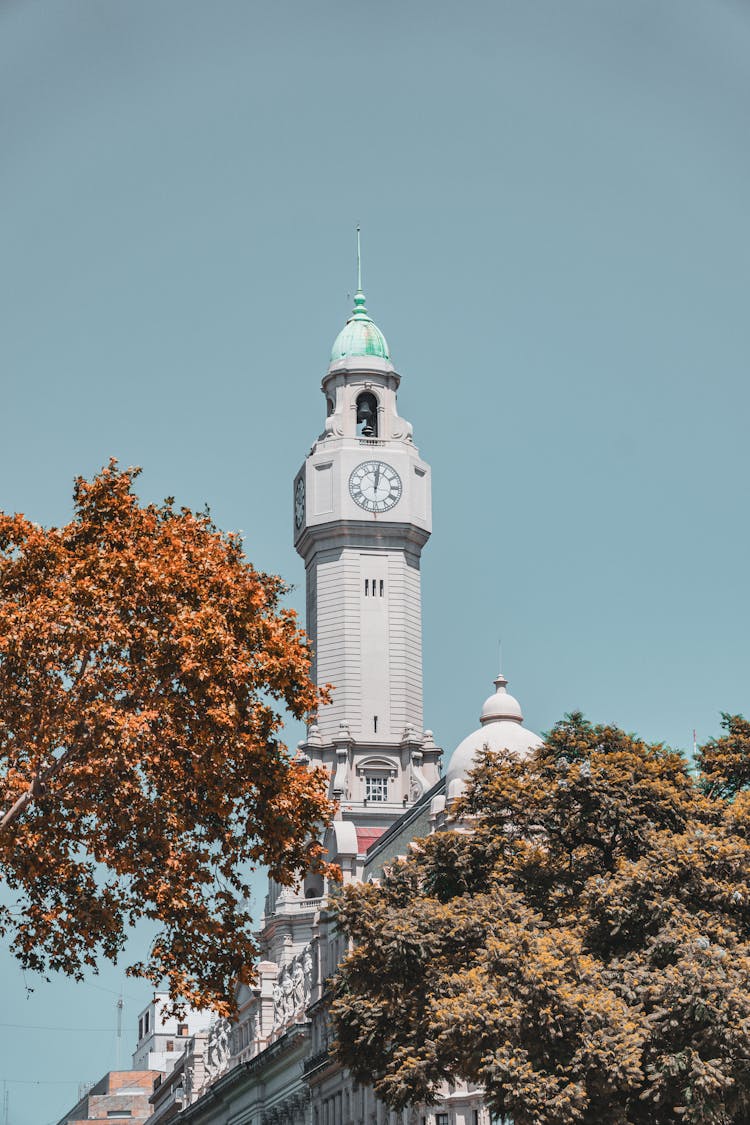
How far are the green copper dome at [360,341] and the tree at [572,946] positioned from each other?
10223cm

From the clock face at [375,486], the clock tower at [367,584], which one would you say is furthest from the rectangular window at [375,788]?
the clock face at [375,486]

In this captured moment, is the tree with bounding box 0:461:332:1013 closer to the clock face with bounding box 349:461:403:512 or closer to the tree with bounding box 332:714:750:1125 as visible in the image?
the tree with bounding box 332:714:750:1125

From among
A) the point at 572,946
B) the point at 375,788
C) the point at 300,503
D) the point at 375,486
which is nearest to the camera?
the point at 572,946

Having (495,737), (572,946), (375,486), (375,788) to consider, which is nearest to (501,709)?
(495,737)

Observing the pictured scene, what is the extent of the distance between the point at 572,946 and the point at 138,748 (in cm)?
989

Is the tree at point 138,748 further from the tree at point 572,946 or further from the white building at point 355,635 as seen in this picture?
the white building at point 355,635

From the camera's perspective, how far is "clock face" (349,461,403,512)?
454 ft

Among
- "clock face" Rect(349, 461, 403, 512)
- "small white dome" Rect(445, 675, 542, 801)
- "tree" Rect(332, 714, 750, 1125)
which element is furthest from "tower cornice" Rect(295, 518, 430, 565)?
"tree" Rect(332, 714, 750, 1125)

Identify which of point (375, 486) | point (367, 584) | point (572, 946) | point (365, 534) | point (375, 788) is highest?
point (375, 486)

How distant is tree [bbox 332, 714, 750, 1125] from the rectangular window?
3206 inches

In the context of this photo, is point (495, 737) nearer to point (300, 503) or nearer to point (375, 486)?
point (375, 486)

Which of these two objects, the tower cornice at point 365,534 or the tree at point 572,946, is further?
the tower cornice at point 365,534

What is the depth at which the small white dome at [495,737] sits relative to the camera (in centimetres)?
6450

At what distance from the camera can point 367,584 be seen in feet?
451
